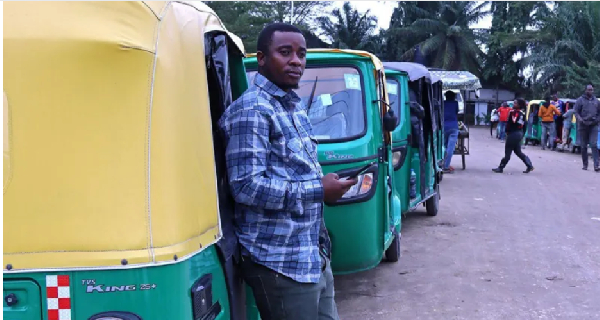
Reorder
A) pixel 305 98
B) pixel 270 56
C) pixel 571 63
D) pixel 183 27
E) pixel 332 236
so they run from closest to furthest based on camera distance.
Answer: pixel 183 27 → pixel 270 56 → pixel 332 236 → pixel 305 98 → pixel 571 63

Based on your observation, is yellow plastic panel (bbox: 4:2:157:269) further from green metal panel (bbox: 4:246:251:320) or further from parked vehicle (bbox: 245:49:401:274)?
parked vehicle (bbox: 245:49:401:274)

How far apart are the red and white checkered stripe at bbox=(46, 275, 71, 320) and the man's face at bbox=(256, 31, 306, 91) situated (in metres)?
1.14

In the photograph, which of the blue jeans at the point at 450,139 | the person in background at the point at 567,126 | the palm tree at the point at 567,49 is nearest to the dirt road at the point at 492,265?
the blue jeans at the point at 450,139

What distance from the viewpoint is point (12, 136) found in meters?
1.81

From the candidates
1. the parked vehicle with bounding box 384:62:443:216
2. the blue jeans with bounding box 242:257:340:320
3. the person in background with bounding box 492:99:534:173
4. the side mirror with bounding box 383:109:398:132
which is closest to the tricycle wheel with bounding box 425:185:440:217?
the parked vehicle with bounding box 384:62:443:216

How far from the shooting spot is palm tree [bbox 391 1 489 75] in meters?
42.5

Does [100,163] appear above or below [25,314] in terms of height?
above

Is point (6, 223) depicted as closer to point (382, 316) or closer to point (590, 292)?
point (382, 316)

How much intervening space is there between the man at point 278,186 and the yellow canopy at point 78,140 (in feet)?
1.72

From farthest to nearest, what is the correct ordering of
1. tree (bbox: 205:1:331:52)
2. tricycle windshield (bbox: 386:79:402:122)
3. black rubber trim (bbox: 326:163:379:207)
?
tree (bbox: 205:1:331:52) < tricycle windshield (bbox: 386:79:402:122) < black rubber trim (bbox: 326:163:379:207)

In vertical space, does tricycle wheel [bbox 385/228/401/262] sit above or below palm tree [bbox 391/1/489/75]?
below

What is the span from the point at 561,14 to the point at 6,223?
122 ft

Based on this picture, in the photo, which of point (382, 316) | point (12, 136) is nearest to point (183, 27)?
point (12, 136)

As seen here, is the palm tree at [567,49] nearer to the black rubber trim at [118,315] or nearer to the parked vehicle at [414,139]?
the parked vehicle at [414,139]
